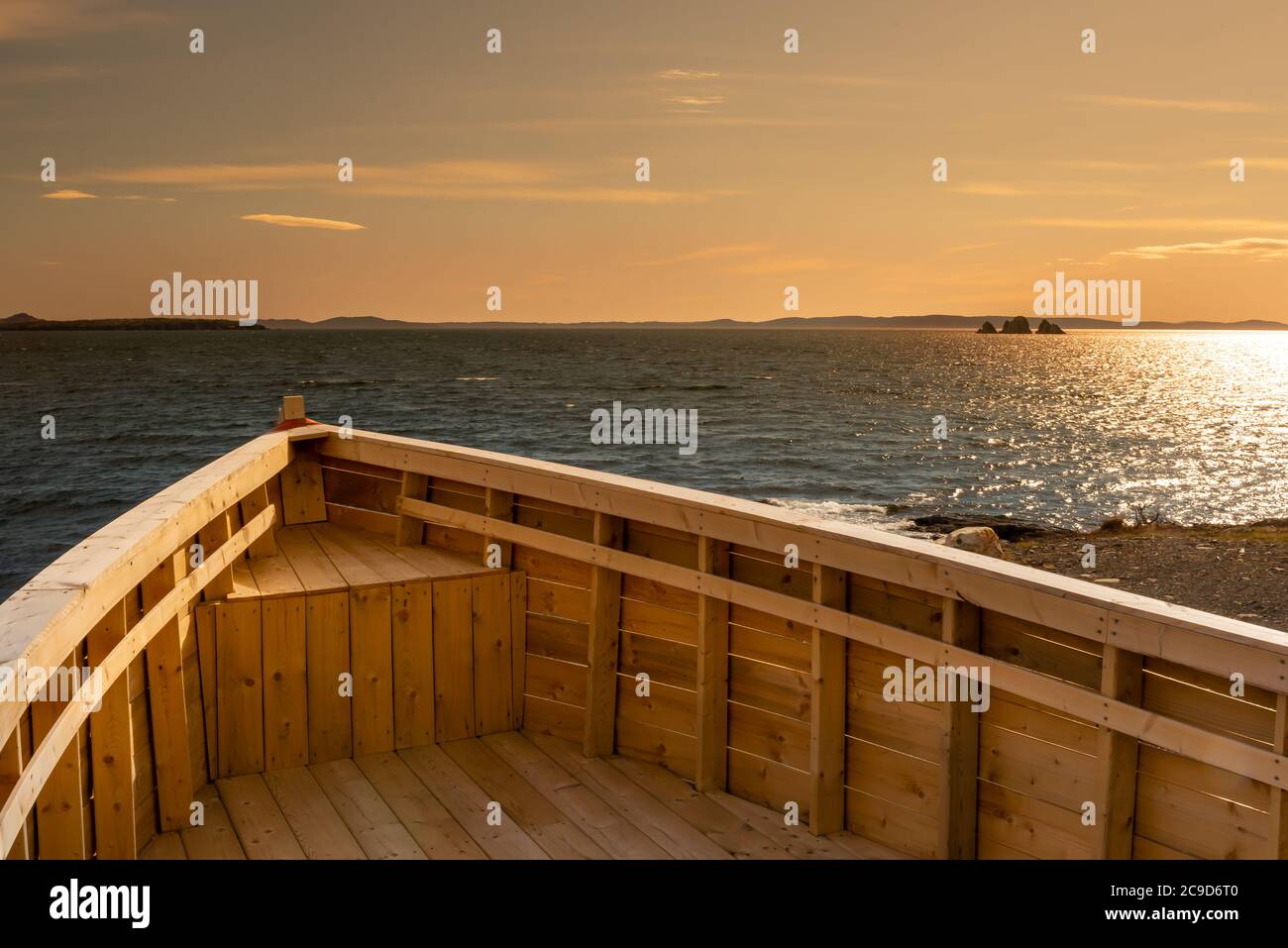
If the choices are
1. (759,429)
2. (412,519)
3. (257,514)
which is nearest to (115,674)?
(257,514)

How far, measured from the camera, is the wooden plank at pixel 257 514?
5.12m

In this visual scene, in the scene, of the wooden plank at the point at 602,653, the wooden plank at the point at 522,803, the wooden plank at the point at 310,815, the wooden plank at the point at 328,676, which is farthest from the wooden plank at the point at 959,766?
the wooden plank at the point at 328,676

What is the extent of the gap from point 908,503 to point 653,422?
27.6 meters

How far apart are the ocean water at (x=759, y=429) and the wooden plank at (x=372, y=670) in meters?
18.7

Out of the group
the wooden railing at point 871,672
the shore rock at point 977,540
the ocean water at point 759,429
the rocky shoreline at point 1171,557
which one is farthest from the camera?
the ocean water at point 759,429

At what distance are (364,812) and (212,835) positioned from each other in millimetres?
555

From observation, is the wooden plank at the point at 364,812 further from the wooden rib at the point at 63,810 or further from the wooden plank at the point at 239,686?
the wooden rib at the point at 63,810

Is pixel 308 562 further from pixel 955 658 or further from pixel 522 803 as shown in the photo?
pixel 955 658

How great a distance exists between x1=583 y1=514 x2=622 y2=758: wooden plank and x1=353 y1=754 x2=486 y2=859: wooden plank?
763mm

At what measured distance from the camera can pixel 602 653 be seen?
4.53 metres

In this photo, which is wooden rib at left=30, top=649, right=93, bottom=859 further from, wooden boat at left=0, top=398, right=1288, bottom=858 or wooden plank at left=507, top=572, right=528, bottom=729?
wooden plank at left=507, top=572, right=528, bottom=729

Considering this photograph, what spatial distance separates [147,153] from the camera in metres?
80.1
